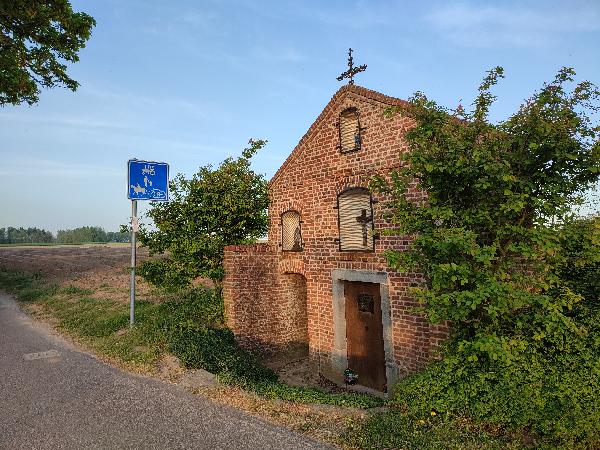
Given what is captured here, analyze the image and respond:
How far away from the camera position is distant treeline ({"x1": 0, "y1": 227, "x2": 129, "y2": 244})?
138 m

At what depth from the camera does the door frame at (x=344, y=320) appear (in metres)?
8.22

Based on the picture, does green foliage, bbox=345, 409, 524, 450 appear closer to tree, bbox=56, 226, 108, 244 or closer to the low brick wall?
the low brick wall

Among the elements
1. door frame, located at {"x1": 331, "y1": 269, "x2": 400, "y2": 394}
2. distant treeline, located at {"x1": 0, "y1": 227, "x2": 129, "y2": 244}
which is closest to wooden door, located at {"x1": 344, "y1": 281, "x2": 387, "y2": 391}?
door frame, located at {"x1": 331, "y1": 269, "x2": 400, "y2": 394}

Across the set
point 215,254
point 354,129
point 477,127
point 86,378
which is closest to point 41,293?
point 215,254

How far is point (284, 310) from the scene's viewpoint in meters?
11.1

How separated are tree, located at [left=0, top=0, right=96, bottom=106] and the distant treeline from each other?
142172 millimetres

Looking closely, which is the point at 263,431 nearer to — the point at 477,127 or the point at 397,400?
the point at 397,400

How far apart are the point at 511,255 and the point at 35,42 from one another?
14488 mm

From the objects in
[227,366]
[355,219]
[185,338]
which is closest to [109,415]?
[227,366]

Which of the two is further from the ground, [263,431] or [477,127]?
[477,127]

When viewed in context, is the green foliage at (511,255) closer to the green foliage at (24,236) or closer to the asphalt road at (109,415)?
the asphalt road at (109,415)

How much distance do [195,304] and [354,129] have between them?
7.30m

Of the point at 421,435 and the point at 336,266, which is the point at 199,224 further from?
the point at 421,435

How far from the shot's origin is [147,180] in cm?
1039
